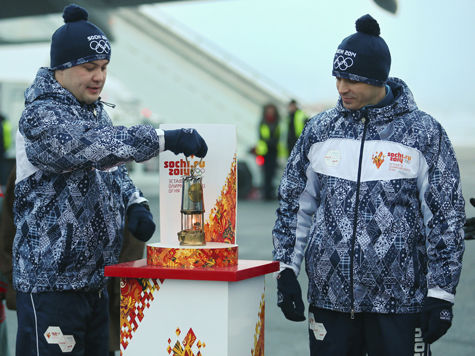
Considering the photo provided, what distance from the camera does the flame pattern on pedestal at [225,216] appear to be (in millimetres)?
3023

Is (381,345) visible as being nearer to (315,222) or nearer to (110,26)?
(315,222)

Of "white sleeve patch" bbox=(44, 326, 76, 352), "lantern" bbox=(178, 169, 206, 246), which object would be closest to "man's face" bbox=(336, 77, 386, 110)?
"lantern" bbox=(178, 169, 206, 246)

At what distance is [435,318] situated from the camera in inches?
109

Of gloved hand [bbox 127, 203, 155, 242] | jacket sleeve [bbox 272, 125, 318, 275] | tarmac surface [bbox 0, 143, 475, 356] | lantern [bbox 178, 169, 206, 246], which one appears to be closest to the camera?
lantern [bbox 178, 169, 206, 246]

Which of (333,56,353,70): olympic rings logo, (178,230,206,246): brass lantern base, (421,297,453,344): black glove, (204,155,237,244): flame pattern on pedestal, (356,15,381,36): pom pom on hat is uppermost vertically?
(356,15,381,36): pom pom on hat

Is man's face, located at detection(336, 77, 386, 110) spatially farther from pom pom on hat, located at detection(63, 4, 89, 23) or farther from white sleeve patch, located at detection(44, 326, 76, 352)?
white sleeve patch, located at detection(44, 326, 76, 352)

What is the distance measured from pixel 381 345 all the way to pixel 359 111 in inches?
36.2

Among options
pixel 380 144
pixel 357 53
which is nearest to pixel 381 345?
pixel 380 144

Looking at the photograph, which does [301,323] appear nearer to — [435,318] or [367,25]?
[435,318]

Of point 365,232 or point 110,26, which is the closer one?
point 365,232

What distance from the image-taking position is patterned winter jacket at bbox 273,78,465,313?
2844 millimetres

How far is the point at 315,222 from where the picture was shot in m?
3.04

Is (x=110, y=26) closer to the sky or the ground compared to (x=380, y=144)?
closer to the sky

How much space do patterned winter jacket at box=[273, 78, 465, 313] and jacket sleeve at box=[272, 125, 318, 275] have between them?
0.31 ft
